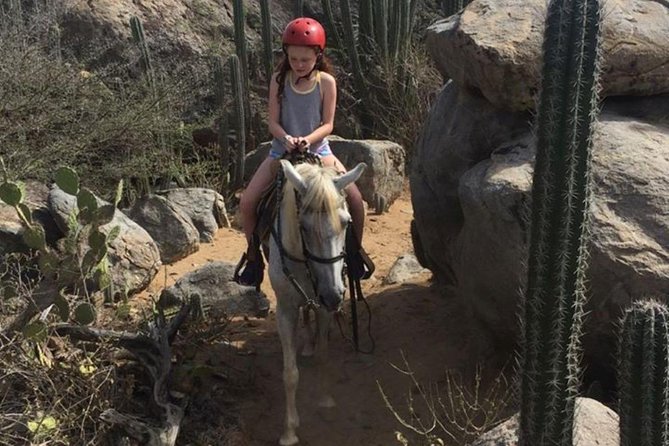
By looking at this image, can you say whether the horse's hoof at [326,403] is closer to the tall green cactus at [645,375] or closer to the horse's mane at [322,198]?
the horse's mane at [322,198]

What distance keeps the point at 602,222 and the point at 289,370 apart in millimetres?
1972

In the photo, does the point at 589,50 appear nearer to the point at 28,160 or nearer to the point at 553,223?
the point at 553,223

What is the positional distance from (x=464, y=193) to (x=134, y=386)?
2300mm

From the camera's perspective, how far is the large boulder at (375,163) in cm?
895

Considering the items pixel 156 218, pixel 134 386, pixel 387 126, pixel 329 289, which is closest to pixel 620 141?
pixel 329 289

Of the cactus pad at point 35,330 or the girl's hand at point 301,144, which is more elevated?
the girl's hand at point 301,144

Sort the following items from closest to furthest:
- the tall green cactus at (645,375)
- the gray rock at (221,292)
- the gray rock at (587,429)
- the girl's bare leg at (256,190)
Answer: the tall green cactus at (645,375)
the gray rock at (587,429)
the girl's bare leg at (256,190)
the gray rock at (221,292)

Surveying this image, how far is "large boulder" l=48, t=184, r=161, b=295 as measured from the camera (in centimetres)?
655

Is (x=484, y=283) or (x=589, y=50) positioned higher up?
(x=589, y=50)

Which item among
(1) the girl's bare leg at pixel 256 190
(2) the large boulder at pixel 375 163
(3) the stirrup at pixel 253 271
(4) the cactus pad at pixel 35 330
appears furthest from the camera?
A: (2) the large boulder at pixel 375 163

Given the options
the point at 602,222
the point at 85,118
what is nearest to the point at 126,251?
the point at 85,118

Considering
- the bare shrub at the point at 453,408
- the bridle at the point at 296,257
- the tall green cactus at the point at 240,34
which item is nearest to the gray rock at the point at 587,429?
the bare shrub at the point at 453,408

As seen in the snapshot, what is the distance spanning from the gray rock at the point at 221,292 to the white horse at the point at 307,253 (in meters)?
1.45

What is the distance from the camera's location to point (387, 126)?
33.6ft
